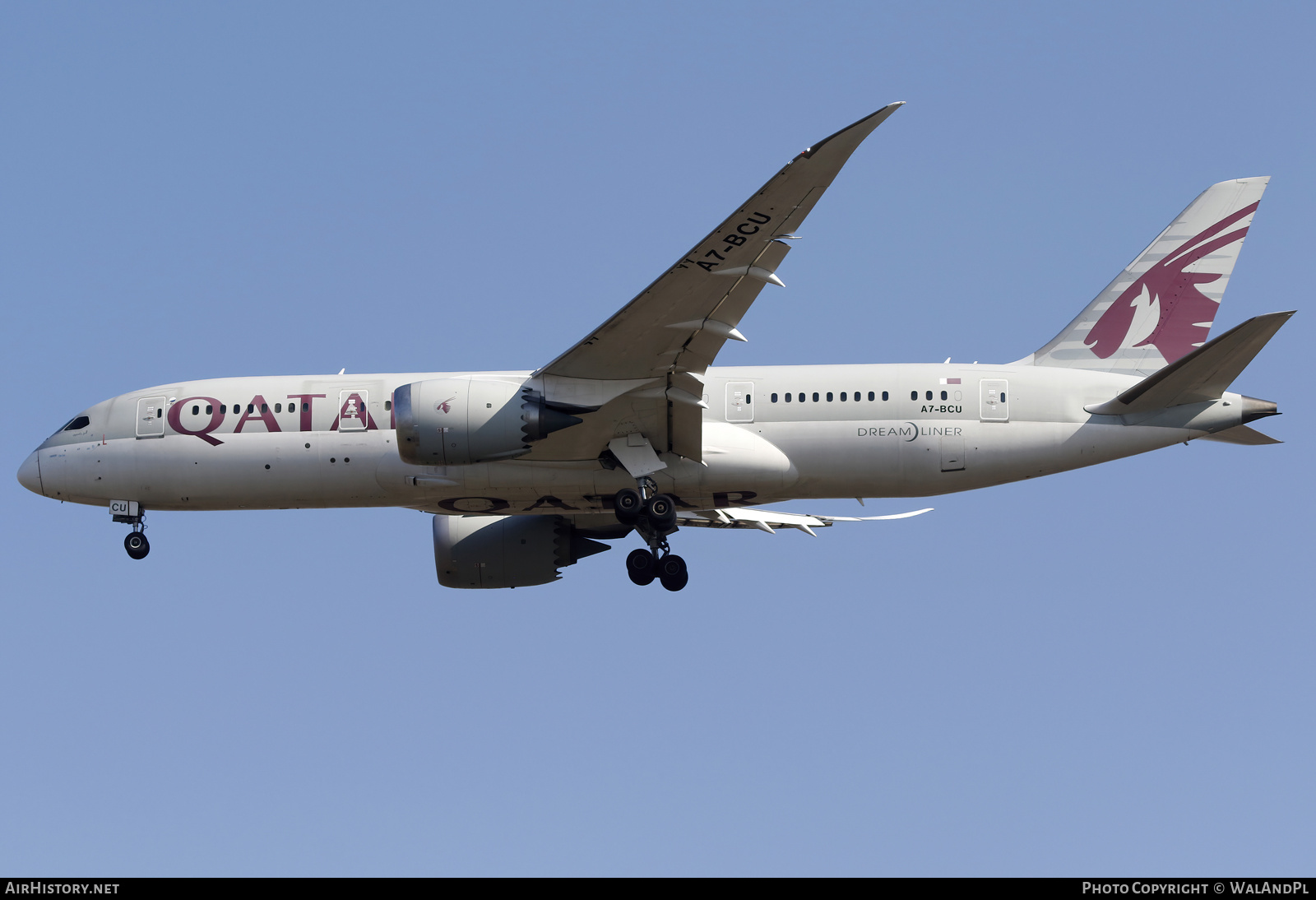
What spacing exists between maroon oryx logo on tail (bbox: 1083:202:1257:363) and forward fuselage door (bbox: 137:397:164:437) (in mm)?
17728

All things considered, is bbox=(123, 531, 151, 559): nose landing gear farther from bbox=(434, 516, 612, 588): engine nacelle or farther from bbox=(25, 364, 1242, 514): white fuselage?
bbox=(434, 516, 612, 588): engine nacelle

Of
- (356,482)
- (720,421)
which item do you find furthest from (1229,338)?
(356,482)

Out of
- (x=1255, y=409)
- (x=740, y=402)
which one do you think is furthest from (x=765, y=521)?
(x=1255, y=409)

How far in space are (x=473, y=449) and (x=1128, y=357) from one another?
1263 cm

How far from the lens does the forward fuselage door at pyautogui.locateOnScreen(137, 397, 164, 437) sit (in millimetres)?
27875

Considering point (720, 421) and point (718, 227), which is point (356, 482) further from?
point (718, 227)

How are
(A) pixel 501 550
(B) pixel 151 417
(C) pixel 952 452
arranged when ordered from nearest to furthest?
(C) pixel 952 452
(B) pixel 151 417
(A) pixel 501 550

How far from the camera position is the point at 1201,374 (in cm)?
2528

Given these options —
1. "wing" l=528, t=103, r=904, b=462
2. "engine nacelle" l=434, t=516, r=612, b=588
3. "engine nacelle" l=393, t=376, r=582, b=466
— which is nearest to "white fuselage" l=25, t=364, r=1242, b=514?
"wing" l=528, t=103, r=904, b=462

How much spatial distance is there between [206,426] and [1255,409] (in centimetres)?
1895

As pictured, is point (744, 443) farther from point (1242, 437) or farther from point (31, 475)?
point (31, 475)

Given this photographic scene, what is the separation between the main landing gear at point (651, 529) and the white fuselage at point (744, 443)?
0.46 m
